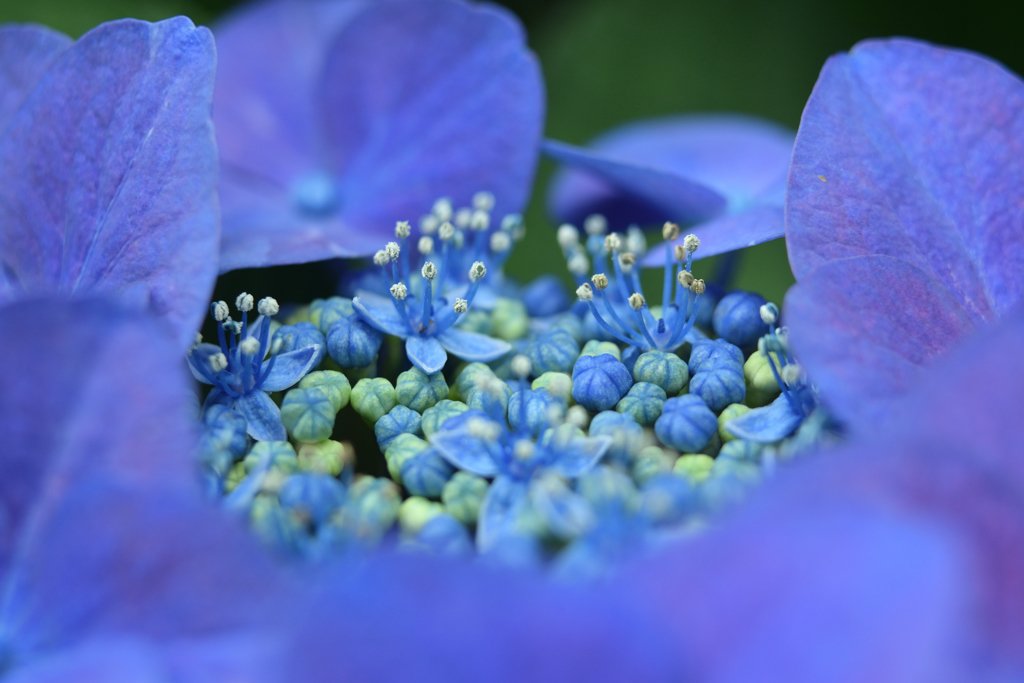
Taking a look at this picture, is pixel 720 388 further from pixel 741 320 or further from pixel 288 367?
pixel 288 367

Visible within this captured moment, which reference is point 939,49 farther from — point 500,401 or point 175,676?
point 175,676

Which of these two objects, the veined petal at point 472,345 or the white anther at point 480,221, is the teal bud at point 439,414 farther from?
the white anther at point 480,221

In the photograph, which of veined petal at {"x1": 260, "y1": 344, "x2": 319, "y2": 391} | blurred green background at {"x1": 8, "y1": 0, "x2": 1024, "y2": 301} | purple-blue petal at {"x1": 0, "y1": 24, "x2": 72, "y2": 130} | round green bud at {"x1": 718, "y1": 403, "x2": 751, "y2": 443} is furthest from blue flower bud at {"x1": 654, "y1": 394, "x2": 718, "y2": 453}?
blurred green background at {"x1": 8, "y1": 0, "x2": 1024, "y2": 301}

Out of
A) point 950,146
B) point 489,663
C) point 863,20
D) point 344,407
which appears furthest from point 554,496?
point 863,20

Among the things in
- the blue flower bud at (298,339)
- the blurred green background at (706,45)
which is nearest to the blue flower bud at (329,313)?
the blue flower bud at (298,339)

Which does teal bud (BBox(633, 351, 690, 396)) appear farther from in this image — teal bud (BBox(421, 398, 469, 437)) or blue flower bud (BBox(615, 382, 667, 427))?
teal bud (BBox(421, 398, 469, 437))

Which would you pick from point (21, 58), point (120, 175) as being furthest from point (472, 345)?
point (21, 58)
